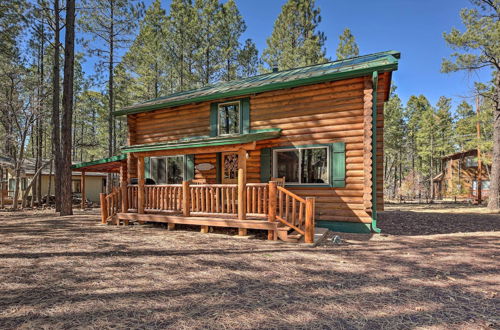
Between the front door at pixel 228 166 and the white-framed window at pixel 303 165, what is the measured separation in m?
1.66

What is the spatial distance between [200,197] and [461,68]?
50.5 ft

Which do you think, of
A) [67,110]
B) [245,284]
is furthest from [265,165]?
[67,110]

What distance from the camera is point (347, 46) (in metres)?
20.6

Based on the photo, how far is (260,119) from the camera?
30.3ft

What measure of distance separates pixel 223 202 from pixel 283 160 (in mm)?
2658

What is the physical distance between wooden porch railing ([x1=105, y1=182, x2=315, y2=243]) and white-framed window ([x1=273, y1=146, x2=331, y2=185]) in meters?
0.84

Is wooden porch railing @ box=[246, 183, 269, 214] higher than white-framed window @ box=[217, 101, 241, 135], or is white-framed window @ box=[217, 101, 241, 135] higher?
white-framed window @ box=[217, 101, 241, 135]

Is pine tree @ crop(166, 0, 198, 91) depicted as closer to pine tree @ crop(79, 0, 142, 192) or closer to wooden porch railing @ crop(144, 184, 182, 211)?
pine tree @ crop(79, 0, 142, 192)

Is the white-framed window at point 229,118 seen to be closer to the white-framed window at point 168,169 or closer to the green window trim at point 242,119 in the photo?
the green window trim at point 242,119

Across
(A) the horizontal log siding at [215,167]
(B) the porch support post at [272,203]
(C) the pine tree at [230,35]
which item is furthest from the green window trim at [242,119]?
(C) the pine tree at [230,35]

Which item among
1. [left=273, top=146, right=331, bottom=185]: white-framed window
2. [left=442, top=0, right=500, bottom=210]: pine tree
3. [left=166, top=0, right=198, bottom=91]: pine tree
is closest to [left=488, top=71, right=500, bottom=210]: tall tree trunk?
[left=442, top=0, right=500, bottom=210]: pine tree

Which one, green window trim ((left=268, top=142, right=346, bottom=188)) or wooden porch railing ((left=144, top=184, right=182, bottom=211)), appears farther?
wooden porch railing ((left=144, top=184, right=182, bottom=211))

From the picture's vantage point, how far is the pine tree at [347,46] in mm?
20594

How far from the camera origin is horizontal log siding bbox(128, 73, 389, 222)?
7707 mm
